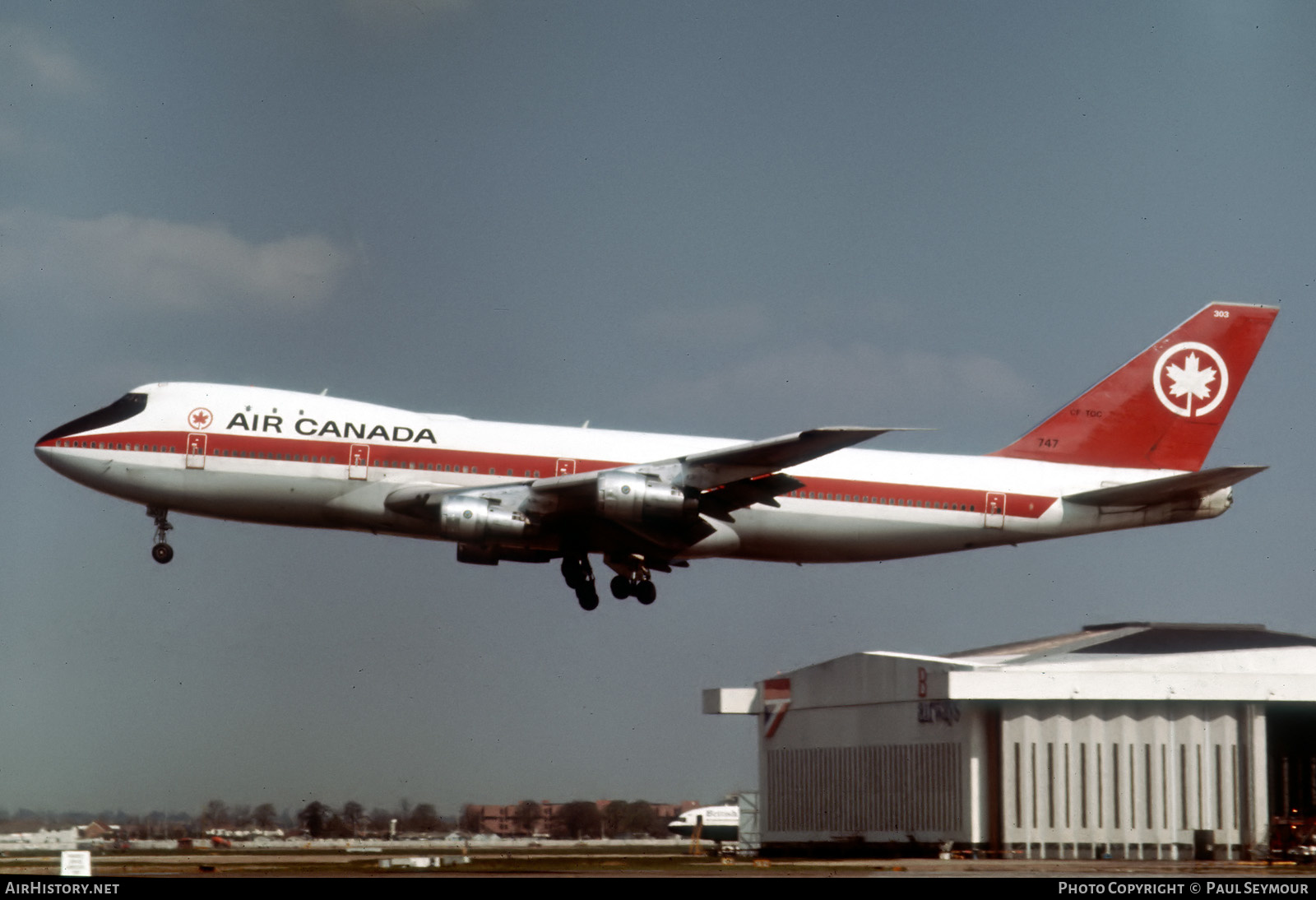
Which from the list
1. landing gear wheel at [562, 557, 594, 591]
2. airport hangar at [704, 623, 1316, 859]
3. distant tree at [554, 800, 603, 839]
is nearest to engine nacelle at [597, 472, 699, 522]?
landing gear wheel at [562, 557, 594, 591]

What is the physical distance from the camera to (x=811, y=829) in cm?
6216

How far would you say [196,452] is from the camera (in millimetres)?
40469

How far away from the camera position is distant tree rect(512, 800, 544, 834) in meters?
60.3

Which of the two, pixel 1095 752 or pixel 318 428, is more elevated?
pixel 318 428

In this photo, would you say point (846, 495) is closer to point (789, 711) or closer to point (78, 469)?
point (78, 469)

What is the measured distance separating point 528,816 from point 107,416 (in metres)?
26.3

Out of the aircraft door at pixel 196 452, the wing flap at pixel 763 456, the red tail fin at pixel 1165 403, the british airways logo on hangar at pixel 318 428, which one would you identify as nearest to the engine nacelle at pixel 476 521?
the british airways logo on hangar at pixel 318 428

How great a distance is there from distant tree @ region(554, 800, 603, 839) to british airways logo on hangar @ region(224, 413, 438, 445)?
2508 cm

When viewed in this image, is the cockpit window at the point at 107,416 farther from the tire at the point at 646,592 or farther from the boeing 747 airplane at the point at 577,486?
the tire at the point at 646,592

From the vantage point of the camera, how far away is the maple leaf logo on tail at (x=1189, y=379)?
48.8m

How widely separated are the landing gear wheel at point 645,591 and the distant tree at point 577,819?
66.7ft

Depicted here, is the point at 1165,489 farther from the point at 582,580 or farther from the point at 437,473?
the point at 437,473

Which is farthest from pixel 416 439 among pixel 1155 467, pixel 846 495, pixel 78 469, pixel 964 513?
pixel 1155 467

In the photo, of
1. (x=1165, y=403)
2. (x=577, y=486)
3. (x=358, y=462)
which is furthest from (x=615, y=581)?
(x=1165, y=403)
